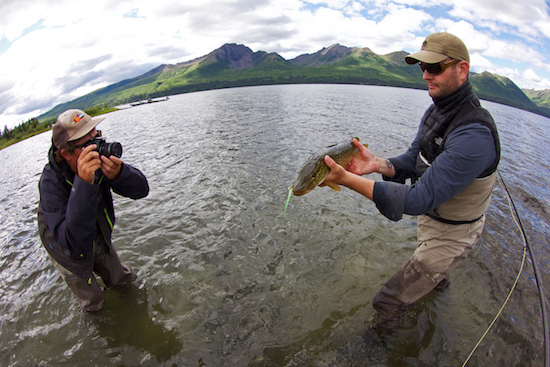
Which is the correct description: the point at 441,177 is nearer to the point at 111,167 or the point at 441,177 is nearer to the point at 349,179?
the point at 349,179

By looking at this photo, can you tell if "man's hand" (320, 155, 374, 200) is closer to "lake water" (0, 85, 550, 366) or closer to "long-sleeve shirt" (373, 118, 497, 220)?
"long-sleeve shirt" (373, 118, 497, 220)

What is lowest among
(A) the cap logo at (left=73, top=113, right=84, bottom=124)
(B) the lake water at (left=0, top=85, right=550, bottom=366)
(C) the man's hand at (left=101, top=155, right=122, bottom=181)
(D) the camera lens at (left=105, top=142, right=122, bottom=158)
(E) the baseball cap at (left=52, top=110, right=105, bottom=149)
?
(B) the lake water at (left=0, top=85, right=550, bottom=366)

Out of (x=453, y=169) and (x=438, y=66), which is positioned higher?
(x=438, y=66)

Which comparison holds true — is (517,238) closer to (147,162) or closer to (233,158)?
(233,158)

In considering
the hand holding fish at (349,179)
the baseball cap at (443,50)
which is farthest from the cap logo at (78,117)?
the baseball cap at (443,50)

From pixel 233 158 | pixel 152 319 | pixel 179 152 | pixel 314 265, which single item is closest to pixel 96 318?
pixel 152 319

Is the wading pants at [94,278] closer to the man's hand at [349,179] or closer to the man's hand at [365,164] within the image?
the man's hand at [349,179]

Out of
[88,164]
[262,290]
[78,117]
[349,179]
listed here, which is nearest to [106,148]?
[88,164]

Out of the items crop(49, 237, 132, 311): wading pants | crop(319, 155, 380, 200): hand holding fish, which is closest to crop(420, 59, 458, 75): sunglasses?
crop(319, 155, 380, 200): hand holding fish

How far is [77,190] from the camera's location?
3746 millimetres

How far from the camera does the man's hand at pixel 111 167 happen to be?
166 inches

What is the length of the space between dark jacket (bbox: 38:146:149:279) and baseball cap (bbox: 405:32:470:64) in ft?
17.1

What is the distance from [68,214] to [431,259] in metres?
5.87

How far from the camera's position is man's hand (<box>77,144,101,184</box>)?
3766mm
